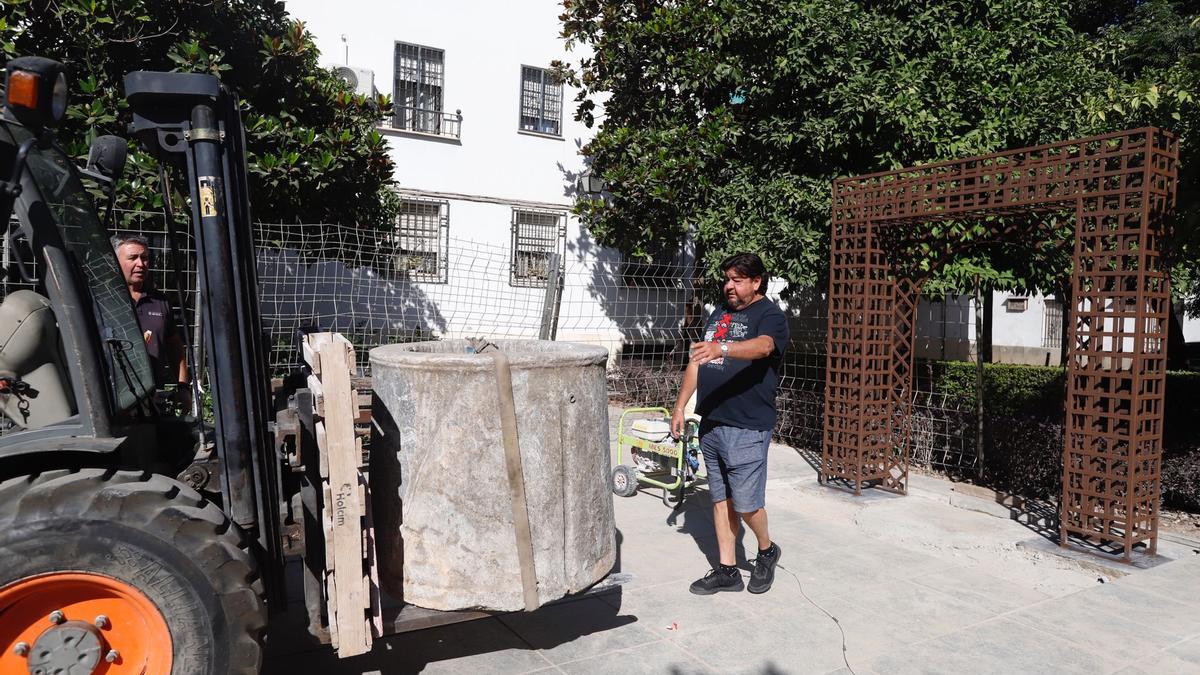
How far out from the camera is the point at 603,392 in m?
3.75

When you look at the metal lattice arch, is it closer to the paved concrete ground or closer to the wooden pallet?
the paved concrete ground

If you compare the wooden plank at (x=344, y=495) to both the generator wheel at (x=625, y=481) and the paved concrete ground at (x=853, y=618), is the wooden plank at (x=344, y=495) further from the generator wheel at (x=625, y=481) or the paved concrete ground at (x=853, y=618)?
the generator wheel at (x=625, y=481)

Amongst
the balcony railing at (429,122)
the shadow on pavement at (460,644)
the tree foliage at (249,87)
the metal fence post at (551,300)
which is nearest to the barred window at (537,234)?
the balcony railing at (429,122)

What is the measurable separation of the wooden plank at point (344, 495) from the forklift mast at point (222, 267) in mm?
408

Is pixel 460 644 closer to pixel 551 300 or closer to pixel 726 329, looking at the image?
pixel 726 329

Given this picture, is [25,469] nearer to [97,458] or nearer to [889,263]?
[97,458]

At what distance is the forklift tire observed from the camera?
8.50 ft

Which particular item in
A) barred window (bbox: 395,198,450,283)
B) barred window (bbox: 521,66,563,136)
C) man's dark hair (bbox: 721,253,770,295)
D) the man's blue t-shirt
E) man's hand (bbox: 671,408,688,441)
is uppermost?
barred window (bbox: 521,66,563,136)

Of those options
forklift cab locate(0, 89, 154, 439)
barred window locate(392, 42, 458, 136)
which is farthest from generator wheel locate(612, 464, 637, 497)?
barred window locate(392, 42, 458, 136)

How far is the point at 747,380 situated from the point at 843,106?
545 cm

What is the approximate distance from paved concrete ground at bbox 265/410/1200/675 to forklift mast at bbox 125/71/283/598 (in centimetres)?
97

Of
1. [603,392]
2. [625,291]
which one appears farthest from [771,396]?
[625,291]

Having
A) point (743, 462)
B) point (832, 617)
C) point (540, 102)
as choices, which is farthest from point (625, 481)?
point (540, 102)

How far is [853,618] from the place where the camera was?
4430mm
